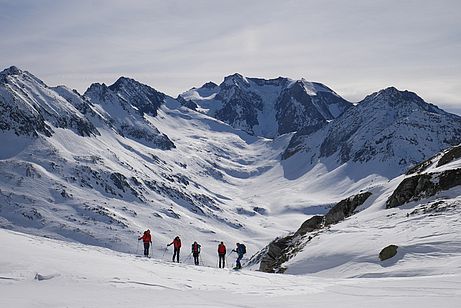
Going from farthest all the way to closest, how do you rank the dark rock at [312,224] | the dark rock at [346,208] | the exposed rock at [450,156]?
the dark rock at [312,224] → the dark rock at [346,208] → the exposed rock at [450,156]

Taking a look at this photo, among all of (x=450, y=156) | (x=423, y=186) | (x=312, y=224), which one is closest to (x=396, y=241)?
(x=423, y=186)

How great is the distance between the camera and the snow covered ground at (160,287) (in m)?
16.1

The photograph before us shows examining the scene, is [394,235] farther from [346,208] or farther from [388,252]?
[346,208]

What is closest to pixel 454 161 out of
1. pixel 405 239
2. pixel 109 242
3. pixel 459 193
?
pixel 459 193

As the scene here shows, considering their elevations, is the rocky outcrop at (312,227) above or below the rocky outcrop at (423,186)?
below

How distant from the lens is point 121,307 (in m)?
15.2

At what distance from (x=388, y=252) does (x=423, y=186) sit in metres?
15.1

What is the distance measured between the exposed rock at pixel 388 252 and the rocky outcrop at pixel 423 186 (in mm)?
13470

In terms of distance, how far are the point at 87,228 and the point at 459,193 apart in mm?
160307

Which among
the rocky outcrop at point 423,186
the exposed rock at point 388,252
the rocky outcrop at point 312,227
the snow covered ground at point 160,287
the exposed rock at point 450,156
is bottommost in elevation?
the snow covered ground at point 160,287

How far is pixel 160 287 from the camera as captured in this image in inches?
762

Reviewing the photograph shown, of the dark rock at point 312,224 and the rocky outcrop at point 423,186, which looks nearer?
the rocky outcrop at point 423,186

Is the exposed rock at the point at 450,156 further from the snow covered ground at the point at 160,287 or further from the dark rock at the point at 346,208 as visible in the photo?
the snow covered ground at the point at 160,287

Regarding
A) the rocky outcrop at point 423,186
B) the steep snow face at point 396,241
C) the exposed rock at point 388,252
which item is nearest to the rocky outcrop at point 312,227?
the steep snow face at point 396,241
